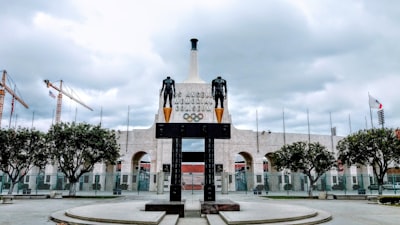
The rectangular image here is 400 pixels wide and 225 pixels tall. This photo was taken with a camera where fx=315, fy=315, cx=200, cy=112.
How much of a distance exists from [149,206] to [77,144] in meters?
18.1

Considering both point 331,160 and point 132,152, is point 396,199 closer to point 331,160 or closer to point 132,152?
point 331,160

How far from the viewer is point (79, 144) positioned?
3062 cm

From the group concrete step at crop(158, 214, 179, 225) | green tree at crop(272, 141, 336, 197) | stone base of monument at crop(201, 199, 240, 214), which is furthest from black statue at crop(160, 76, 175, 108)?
green tree at crop(272, 141, 336, 197)

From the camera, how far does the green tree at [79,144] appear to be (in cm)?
3041

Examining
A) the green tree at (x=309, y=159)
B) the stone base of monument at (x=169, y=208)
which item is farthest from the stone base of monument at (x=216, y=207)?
the green tree at (x=309, y=159)

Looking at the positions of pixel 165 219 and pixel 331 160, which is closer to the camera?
pixel 165 219

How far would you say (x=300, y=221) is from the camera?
42.7 ft

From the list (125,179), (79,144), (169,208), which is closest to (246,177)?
(125,179)

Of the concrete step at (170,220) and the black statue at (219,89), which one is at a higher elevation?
the black statue at (219,89)

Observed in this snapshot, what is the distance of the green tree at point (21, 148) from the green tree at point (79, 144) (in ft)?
3.18

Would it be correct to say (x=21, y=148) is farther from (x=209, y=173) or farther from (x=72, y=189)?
(x=209, y=173)

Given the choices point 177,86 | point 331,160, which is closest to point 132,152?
point 177,86

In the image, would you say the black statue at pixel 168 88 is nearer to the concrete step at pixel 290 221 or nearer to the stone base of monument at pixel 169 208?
the stone base of monument at pixel 169 208

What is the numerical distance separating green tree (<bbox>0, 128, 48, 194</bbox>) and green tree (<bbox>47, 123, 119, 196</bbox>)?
0.97 meters
